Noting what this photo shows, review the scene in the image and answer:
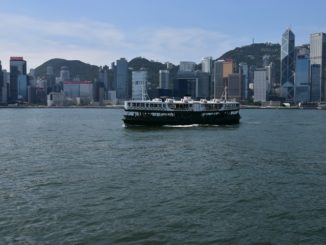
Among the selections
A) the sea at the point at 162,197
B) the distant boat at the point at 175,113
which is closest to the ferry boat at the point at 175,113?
the distant boat at the point at 175,113

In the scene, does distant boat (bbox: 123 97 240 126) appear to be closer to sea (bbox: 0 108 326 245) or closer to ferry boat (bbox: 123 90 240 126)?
ferry boat (bbox: 123 90 240 126)

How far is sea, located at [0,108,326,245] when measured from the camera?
22078mm

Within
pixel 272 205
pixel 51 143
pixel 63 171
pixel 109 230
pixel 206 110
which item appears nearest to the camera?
pixel 109 230

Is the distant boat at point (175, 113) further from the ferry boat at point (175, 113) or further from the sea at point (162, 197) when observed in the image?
the sea at point (162, 197)

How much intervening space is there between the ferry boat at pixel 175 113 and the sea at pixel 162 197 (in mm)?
38937

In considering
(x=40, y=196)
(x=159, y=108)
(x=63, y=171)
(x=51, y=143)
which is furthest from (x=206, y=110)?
(x=40, y=196)

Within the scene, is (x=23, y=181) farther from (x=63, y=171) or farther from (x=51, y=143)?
(x=51, y=143)

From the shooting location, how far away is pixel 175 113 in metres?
93.0

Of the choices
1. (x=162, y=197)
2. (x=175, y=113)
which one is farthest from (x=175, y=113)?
(x=162, y=197)

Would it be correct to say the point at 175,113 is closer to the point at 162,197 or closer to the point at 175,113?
the point at 175,113

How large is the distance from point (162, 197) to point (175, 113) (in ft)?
212

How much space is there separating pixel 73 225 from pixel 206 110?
75.6m

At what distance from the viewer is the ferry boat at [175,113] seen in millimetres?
90500

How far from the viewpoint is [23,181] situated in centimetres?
3362
